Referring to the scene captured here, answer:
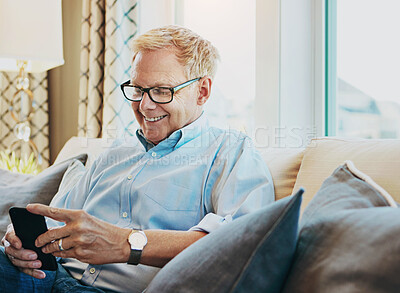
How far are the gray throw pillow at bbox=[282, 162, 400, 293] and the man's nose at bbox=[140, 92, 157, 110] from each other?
786 mm

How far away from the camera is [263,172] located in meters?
1.34

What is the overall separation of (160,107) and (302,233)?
853 mm

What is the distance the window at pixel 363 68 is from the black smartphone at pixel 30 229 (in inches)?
55.3

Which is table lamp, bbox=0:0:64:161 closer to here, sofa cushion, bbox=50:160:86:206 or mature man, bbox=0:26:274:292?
sofa cushion, bbox=50:160:86:206

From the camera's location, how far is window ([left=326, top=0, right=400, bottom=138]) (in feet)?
6.20

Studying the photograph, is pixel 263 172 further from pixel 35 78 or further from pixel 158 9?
pixel 35 78

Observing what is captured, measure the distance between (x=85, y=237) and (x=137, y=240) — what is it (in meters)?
0.13

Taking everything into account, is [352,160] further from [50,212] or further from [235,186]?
[50,212]

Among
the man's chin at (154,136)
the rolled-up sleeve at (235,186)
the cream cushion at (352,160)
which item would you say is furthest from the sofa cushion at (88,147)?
the cream cushion at (352,160)

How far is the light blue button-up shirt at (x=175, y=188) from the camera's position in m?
1.26

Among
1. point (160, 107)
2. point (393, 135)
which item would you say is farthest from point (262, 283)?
point (393, 135)

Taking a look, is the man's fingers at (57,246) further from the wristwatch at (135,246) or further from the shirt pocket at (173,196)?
the shirt pocket at (173,196)

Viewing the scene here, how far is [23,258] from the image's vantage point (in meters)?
1.21

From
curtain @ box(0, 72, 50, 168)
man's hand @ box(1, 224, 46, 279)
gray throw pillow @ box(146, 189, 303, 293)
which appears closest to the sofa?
gray throw pillow @ box(146, 189, 303, 293)
